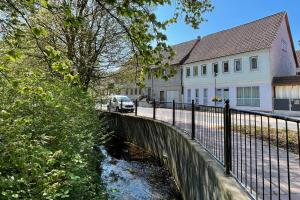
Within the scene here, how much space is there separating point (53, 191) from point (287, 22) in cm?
3299

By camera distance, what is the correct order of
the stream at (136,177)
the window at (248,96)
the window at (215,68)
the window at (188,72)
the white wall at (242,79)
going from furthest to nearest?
the window at (188,72) → the window at (215,68) → the window at (248,96) → the white wall at (242,79) → the stream at (136,177)

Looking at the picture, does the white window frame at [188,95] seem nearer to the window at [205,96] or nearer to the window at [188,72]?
the window at [188,72]

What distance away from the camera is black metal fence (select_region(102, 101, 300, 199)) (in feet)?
12.9

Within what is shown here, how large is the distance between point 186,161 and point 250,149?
367cm

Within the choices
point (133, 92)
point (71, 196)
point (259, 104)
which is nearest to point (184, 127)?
point (71, 196)

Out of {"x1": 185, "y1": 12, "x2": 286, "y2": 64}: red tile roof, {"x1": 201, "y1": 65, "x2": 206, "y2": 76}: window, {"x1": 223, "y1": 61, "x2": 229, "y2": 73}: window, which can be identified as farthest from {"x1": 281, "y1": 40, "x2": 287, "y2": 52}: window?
{"x1": 201, "y1": 65, "x2": 206, "y2": 76}: window

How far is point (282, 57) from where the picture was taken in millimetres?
30625

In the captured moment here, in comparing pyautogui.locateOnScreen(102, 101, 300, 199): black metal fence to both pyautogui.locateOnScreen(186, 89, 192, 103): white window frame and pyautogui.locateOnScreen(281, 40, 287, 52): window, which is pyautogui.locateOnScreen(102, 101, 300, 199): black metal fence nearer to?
pyautogui.locateOnScreen(281, 40, 287, 52): window

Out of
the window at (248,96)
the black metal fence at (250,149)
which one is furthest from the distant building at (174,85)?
the black metal fence at (250,149)

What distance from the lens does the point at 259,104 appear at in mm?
28234

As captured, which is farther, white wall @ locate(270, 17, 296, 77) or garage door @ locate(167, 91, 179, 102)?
garage door @ locate(167, 91, 179, 102)

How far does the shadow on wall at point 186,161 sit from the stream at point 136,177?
0.34m

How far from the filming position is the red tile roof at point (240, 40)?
29.1 metres

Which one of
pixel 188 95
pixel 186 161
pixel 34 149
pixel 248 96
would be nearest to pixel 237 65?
pixel 248 96
